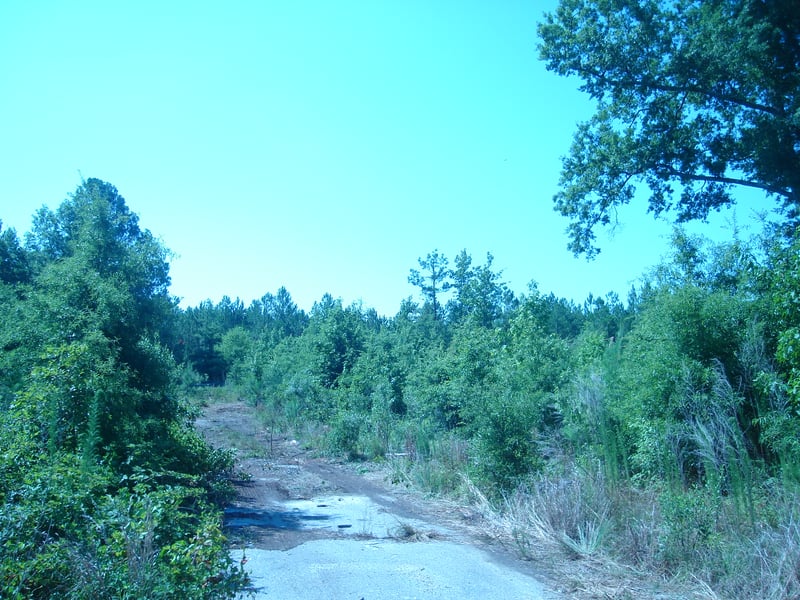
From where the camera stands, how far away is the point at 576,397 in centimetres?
1146

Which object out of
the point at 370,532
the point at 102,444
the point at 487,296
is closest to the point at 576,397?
the point at 370,532

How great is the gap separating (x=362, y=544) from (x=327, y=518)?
7.35 ft

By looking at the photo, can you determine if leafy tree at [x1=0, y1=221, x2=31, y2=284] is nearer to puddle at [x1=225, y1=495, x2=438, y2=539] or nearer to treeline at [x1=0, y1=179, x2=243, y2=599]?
treeline at [x1=0, y1=179, x2=243, y2=599]

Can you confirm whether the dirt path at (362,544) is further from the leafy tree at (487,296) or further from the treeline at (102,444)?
the leafy tree at (487,296)

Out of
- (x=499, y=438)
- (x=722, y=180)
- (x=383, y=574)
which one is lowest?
(x=383, y=574)

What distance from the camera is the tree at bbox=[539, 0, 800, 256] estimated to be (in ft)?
48.3

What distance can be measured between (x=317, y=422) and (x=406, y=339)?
17.6 feet

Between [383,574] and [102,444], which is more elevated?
[102,444]

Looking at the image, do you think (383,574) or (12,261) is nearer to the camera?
(383,574)

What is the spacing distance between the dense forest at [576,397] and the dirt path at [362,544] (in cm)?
74

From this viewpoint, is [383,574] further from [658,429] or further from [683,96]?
[683,96]

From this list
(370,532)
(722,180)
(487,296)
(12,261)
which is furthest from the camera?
(487,296)

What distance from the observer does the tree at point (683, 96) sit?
14.7 metres

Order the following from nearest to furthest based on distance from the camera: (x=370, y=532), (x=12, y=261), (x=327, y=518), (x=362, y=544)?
(x=362, y=544)
(x=370, y=532)
(x=327, y=518)
(x=12, y=261)
